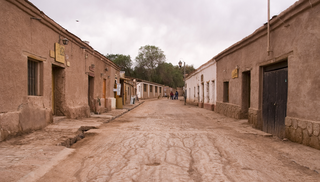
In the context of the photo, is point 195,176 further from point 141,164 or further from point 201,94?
point 201,94

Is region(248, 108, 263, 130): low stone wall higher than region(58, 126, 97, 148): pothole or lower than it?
higher

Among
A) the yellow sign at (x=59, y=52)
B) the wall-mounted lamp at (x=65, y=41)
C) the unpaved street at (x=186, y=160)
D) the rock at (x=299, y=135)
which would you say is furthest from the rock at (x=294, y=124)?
the wall-mounted lamp at (x=65, y=41)

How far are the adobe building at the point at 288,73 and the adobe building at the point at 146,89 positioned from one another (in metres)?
30.7

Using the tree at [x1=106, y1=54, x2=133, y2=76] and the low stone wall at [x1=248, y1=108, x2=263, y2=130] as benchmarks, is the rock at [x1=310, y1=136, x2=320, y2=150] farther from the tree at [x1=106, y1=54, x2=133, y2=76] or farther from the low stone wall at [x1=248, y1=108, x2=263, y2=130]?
the tree at [x1=106, y1=54, x2=133, y2=76]

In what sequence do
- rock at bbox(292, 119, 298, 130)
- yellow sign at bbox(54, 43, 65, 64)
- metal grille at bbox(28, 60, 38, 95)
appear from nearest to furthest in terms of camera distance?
rock at bbox(292, 119, 298, 130), metal grille at bbox(28, 60, 38, 95), yellow sign at bbox(54, 43, 65, 64)

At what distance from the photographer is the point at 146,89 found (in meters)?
43.8

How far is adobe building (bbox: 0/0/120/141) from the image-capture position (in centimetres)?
568

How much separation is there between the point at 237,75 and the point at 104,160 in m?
8.50

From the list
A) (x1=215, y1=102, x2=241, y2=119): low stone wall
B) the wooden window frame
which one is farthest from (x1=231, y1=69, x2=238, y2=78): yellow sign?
the wooden window frame

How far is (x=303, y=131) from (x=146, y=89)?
127 feet

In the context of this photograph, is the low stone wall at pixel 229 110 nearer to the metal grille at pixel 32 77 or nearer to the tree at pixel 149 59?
the metal grille at pixel 32 77

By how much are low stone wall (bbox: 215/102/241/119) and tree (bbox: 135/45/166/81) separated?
132 ft

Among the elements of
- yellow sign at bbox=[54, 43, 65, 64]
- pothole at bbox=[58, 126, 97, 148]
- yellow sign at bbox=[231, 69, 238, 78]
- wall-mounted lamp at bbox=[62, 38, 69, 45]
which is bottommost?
pothole at bbox=[58, 126, 97, 148]

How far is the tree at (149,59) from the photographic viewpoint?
176ft
